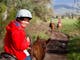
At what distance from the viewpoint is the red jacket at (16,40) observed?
7688 mm

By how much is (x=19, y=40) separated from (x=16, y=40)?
2.5 inches

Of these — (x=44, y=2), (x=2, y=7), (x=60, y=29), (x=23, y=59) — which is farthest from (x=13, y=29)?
(x=44, y=2)

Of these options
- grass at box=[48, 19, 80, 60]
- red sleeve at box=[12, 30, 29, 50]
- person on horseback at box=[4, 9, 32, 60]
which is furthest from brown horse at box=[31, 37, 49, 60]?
grass at box=[48, 19, 80, 60]

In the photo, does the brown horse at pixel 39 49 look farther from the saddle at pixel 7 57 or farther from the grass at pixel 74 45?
the grass at pixel 74 45

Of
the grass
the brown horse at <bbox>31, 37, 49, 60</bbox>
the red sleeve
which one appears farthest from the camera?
the grass

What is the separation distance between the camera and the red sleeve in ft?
25.1

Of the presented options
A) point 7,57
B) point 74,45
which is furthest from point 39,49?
point 74,45

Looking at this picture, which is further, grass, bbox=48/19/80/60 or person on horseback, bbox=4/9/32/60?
grass, bbox=48/19/80/60

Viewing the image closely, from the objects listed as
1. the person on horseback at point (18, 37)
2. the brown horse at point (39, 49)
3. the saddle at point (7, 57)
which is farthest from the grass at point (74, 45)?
the saddle at point (7, 57)

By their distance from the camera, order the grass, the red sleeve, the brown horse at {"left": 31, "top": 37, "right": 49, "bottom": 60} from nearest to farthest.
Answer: the red sleeve, the brown horse at {"left": 31, "top": 37, "right": 49, "bottom": 60}, the grass

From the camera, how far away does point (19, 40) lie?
25.2 feet

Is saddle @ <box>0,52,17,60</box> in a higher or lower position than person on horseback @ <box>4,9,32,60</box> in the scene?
lower

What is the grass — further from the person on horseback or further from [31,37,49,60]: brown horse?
the person on horseback

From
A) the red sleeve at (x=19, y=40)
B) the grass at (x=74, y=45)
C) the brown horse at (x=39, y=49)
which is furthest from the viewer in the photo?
the grass at (x=74, y=45)
